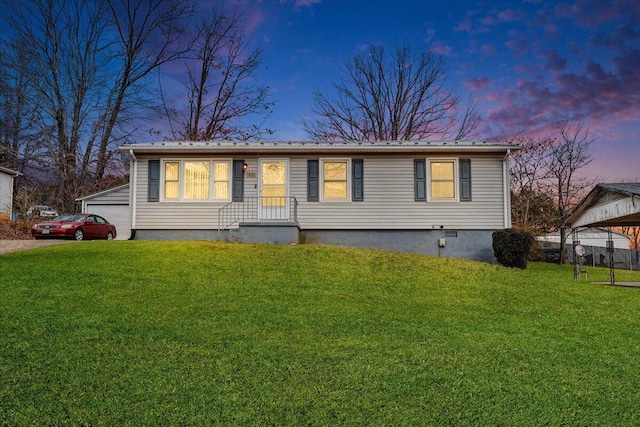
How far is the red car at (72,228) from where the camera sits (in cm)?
1473

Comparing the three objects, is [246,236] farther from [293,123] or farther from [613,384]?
[293,123]

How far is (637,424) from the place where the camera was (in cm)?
348

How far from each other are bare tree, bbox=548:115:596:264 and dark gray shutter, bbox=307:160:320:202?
1522 centimetres

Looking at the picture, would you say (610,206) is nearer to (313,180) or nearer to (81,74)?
(313,180)

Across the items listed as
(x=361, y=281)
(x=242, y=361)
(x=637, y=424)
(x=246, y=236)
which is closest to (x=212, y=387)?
(x=242, y=361)

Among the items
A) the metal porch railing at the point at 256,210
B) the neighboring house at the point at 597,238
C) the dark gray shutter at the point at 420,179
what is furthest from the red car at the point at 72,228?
the neighboring house at the point at 597,238

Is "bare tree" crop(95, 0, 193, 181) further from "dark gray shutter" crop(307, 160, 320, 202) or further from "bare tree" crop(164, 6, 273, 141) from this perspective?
"dark gray shutter" crop(307, 160, 320, 202)

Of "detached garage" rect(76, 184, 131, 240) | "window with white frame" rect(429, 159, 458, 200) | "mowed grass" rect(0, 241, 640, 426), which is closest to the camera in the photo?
"mowed grass" rect(0, 241, 640, 426)

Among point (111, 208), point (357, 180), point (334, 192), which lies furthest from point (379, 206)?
point (111, 208)

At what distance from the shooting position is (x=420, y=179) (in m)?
14.1

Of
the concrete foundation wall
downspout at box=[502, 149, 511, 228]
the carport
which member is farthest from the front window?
the carport

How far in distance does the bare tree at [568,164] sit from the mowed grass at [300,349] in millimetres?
15917

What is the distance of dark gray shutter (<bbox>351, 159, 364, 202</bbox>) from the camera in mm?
14070

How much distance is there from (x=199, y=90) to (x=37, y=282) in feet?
70.3
